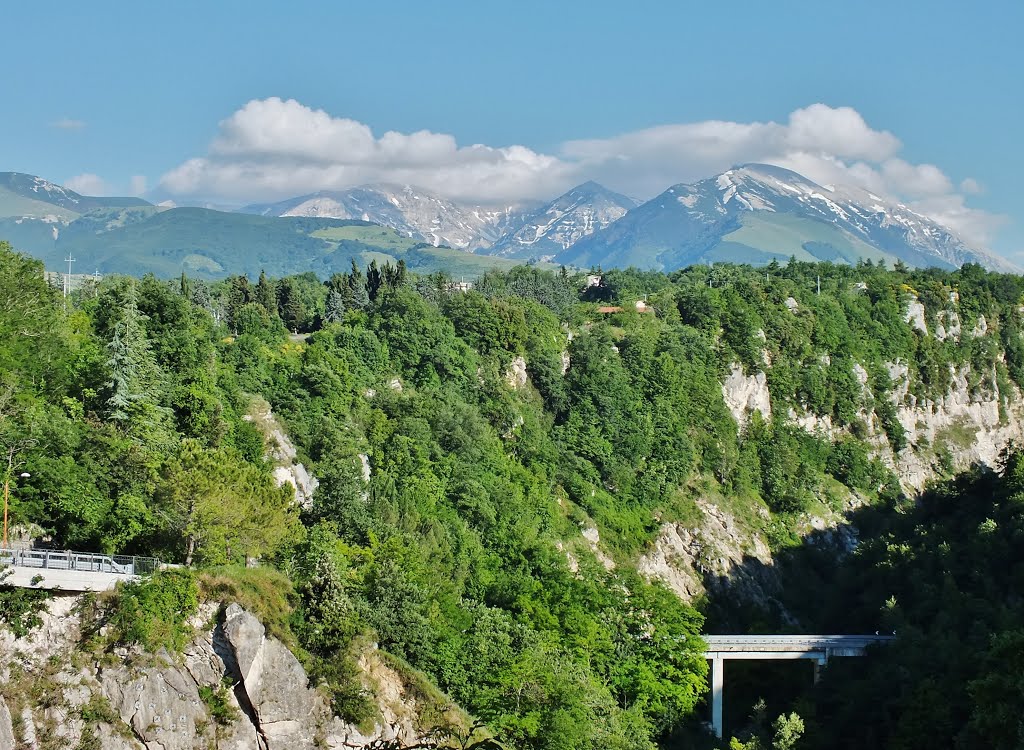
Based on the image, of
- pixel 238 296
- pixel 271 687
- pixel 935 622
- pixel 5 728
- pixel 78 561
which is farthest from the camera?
pixel 238 296

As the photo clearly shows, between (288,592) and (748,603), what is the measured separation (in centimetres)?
5024

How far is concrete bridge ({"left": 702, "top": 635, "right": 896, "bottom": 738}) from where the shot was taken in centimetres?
6631

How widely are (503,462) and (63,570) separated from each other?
44.7 meters

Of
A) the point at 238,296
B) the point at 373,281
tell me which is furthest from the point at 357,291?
the point at 238,296

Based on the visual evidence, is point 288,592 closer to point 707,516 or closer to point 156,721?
point 156,721

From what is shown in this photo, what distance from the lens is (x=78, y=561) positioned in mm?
39500

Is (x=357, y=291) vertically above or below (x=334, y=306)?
above

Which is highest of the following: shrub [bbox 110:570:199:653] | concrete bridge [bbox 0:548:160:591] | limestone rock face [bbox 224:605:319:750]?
concrete bridge [bbox 0:548:160:591]

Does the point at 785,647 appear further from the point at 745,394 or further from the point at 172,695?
the point at 745,394

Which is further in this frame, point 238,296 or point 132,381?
point 238,296

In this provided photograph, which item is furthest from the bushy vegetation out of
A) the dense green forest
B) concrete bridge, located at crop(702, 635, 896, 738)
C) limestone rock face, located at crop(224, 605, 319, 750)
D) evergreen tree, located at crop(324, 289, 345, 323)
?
evergreen tree, located at crop(324, 289, 345, 323)

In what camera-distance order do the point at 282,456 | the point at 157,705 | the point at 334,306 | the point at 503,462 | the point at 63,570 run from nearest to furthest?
the point at 157,705 < the point at 63,570 < the point at 282,456 < the point at 503,462 < the point at 334,306

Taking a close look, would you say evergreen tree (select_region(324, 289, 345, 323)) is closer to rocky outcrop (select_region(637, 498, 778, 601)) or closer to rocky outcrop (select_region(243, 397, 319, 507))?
rocky outcrop (select_region(637, 498, 778, 601))

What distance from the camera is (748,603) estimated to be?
285 feet
